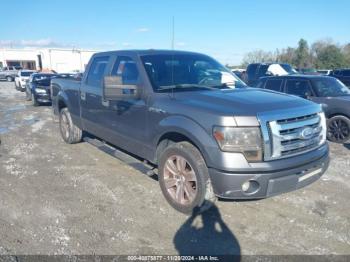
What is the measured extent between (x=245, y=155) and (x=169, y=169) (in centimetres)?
112

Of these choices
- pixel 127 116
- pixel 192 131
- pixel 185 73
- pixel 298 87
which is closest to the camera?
pixel 192 131

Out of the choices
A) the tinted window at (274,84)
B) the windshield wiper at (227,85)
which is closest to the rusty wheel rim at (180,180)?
the windshield wiper at (227,85)

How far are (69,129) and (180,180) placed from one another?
3929 millimetres

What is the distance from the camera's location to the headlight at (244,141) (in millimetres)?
3383

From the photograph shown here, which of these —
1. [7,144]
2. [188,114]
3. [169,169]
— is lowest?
[7,144]

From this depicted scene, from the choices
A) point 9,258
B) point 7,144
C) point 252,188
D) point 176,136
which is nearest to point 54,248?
point 9,258

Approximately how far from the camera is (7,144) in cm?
746

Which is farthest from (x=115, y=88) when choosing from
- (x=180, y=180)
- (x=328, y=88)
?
(x=328, y=88)

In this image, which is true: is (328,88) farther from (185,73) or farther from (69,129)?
(69,129)

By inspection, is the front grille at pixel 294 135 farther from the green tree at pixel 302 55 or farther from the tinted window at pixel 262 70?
the green tree at pixel 302 55

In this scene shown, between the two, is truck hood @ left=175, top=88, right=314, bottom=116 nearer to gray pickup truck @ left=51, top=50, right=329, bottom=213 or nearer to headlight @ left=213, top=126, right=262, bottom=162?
gray pickup truck @ left=51, top=50, right=329, bottom=213

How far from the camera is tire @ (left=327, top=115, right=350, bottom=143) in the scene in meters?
7.44

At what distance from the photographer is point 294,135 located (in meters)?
3.58

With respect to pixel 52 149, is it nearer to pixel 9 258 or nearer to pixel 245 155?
pixel 9 258
